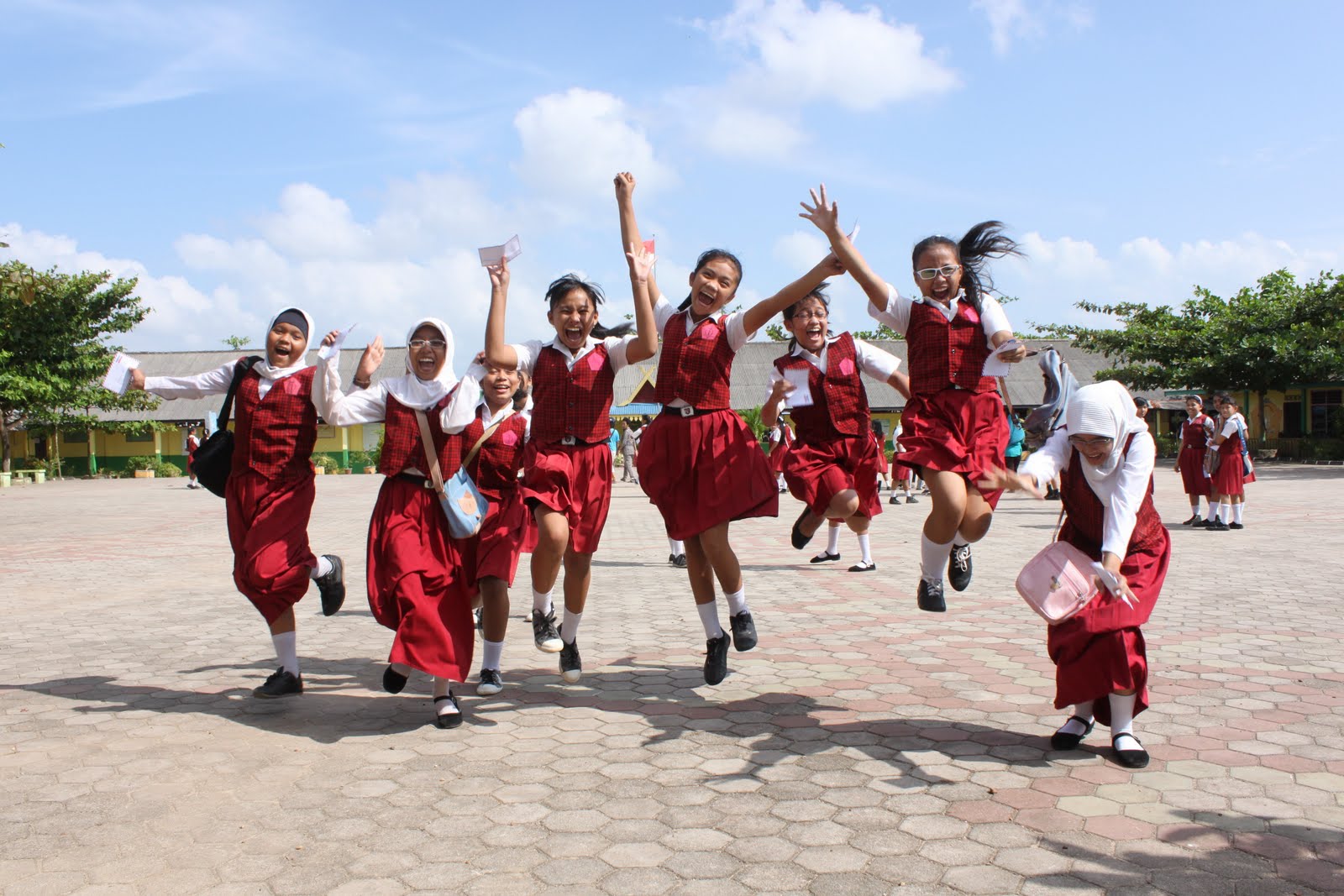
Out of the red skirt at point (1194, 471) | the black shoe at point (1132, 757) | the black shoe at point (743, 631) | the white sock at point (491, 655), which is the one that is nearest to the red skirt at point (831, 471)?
the black shoe at point (743, 631)

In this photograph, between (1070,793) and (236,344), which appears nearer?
(1070,793)

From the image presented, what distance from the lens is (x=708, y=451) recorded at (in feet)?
17.5

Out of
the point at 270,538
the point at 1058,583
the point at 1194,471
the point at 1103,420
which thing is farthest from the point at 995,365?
the point at 1194,471

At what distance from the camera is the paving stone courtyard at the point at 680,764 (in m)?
3.32

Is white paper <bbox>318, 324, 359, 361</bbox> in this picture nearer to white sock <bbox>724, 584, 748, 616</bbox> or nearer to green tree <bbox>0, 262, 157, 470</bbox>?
white sock <bbox>724, 584, 748, 616</bbox>

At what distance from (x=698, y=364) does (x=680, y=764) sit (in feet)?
6.66

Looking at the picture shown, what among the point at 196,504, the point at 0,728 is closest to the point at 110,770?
the point at 0,728

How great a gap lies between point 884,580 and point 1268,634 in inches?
149

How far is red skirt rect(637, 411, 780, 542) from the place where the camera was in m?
5.31

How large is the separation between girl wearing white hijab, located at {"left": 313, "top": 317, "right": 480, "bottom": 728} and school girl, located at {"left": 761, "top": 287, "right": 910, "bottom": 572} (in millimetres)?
1835

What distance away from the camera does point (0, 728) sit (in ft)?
16.5

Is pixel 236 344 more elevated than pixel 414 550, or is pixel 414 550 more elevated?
pixel 236 344

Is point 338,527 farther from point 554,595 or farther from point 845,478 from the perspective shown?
point 845,478

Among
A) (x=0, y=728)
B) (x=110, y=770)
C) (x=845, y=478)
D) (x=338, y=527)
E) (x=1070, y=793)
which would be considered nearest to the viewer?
(x=1070, y=793)
